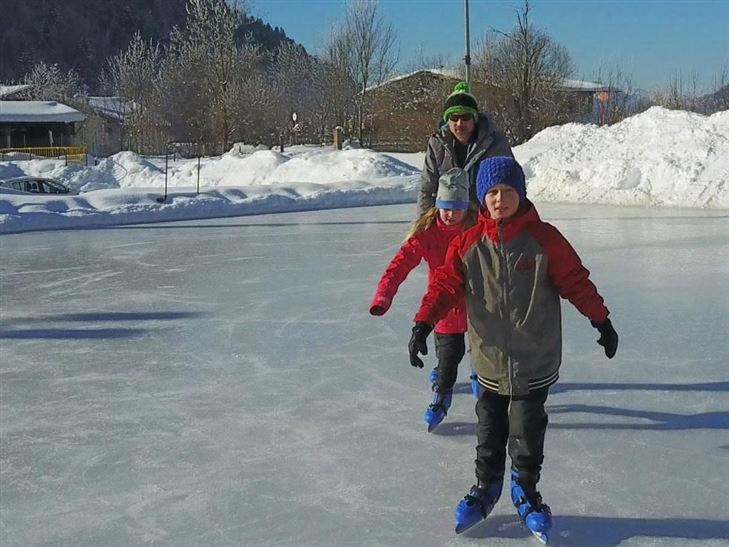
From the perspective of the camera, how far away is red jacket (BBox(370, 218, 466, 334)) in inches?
123

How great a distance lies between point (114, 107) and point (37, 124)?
17261mm

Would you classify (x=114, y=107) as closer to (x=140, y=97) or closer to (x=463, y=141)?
(x=140, y=97)

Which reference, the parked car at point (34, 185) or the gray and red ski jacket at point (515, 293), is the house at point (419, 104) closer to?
the parked car at point (34, 185)

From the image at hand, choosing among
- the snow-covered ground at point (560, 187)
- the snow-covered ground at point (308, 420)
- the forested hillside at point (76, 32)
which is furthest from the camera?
the forested hillside at point (76, 32)

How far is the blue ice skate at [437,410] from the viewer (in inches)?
140

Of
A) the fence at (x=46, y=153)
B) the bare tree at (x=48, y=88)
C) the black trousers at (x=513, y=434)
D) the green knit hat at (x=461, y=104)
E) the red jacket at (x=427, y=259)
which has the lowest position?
the black trousers at (x=513, y=434)

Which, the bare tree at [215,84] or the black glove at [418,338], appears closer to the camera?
the black glove at [418,338]

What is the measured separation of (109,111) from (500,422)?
60.1 metres

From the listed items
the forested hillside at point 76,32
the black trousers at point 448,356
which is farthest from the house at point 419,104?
the forested hillside at point 76,32

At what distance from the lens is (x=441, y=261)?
345cm

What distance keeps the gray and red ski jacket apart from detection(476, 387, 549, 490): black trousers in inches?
2.8

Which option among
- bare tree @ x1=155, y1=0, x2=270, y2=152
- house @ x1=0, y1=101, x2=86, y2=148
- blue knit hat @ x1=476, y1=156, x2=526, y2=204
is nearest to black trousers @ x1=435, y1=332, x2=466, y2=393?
blue knit hat @ x1=476, y1=156, x2=526, y2=204

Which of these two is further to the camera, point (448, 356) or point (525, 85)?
point (525, 85)

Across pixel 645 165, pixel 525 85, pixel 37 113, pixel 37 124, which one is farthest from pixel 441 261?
pixel 37 124
